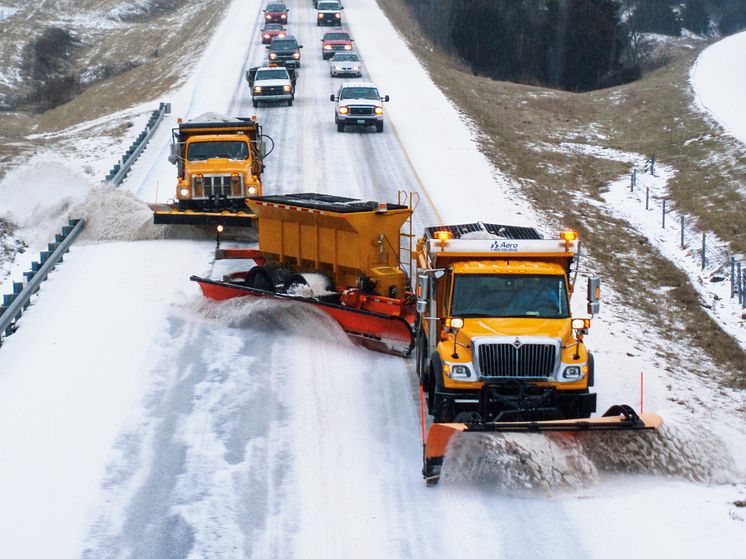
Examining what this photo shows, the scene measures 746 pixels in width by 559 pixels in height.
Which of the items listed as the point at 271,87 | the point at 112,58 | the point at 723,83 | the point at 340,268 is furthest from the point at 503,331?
the point at 112,58

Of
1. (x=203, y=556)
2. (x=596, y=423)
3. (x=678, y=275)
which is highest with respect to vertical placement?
(x=596, y=423)

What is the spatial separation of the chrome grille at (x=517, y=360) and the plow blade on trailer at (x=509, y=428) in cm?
80

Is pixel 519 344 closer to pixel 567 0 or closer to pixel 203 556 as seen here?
pixel 203 556

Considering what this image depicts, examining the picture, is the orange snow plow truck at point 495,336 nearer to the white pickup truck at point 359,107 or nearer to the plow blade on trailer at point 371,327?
the plow blade on trailer at point 371,327

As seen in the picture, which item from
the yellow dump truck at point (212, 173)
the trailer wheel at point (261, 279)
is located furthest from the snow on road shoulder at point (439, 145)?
the trailer wheel at point (261, 279)

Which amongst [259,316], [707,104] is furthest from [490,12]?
[259,316]

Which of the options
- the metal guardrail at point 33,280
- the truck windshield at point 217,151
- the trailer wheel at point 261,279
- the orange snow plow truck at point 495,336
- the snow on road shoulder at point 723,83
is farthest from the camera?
the snow on road shoulder at point 723,83

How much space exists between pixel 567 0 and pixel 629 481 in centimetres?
7798

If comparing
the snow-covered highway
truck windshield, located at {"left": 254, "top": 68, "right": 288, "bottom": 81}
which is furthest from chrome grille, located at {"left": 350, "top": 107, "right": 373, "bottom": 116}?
the snow-covered highway

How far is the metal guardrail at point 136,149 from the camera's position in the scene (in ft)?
100

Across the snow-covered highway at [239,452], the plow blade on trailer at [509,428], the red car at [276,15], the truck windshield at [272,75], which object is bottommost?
the snow-covered highway at [239,452]

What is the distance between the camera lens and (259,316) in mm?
17406

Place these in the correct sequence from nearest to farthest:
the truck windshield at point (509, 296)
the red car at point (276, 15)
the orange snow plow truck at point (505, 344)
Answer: the orange snow plow truck at point (505, 344) < the truck windshield at point (509, 296) < the red car at point (276, 15)

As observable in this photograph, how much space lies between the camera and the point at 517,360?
12.1m
